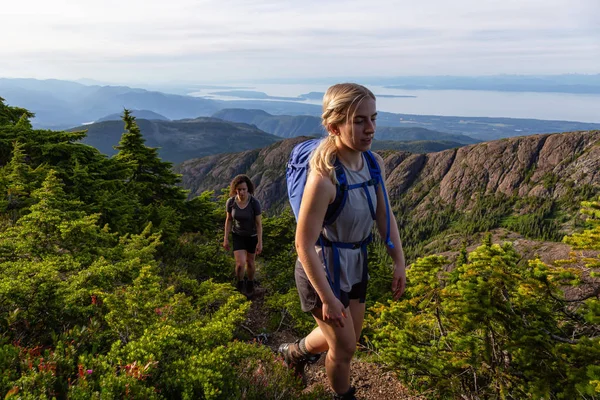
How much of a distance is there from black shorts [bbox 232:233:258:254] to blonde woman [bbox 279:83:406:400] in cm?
491

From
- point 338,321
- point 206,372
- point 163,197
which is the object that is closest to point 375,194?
point 338,321

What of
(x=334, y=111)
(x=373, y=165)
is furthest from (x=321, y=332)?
(x=334, y=111)

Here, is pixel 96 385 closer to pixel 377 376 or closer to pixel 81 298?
pixel 81 298

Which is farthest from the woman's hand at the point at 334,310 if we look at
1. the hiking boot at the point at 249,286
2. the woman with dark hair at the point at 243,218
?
the hiking boot at the point at 249,286

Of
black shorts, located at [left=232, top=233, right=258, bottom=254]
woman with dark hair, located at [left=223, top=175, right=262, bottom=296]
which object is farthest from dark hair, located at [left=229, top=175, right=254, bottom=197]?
black shorts, located at [left=232, top=233, right=258, bottom=254]

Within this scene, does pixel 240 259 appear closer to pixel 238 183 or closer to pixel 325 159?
pixel 238 183

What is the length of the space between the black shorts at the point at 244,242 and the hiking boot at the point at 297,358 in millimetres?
4021

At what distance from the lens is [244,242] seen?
26.5 feet

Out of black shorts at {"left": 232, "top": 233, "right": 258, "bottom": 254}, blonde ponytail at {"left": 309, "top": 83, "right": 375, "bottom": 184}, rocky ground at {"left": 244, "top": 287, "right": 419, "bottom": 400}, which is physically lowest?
rocky ground at {"left": 244, "top": 287, "right": 419, "bottom": 400}

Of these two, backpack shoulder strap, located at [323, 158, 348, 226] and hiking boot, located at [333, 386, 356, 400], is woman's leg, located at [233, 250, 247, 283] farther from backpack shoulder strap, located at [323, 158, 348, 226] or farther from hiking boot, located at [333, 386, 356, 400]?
backpack shoulder strap, located at [323, 158, 348, 226]

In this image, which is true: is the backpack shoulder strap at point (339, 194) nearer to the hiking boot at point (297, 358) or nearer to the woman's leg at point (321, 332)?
the woman's leg at point (321, 332)

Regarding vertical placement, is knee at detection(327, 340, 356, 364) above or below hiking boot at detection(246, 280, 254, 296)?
above

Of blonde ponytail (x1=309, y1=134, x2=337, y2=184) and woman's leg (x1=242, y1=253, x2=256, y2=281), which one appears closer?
blonde ponytail (x1=309, y1=134, x2=337, y2=184)

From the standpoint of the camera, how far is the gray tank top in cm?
281
